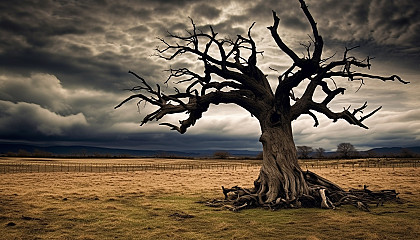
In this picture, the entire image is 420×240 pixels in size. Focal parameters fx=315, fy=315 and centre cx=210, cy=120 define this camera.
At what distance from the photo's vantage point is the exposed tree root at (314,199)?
15.0m

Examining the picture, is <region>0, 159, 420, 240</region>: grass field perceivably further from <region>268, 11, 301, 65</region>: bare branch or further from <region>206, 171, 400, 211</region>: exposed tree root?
<region>268, 11, 301, 65</region>: bare branch

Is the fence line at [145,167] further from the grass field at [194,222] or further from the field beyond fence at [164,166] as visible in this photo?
the grass field at [194,222]

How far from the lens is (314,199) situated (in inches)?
604

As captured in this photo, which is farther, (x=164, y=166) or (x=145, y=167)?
(x=164, y=166)

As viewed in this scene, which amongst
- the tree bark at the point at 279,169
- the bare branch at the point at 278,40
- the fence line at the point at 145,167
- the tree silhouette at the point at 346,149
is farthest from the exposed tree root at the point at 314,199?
the tree silhouette at the point at 346,149

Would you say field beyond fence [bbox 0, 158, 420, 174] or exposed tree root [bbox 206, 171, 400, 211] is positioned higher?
exposed tree root [bbox 206, 171, 400, 211]

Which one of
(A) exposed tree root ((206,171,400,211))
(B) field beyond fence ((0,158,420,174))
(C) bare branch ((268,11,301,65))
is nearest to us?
(C) bare branch ((268,11,301,65))

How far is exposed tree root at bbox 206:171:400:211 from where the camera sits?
14992 mm

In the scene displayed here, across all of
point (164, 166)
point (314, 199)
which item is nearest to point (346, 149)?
point (164, 166)

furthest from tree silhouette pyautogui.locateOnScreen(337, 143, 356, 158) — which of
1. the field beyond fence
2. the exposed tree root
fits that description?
the exposed tree root

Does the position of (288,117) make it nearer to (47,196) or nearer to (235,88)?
(235,88)

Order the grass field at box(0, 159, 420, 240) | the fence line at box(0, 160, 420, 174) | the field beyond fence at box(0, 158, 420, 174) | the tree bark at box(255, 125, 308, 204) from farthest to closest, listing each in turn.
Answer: the field beyond fence at box(0, 158, 420, 174), the fence line at box(0, 160, 420, 174), the tree bark at box(255, 125, 308, 204), the grass field at box(0, 159, 420, 240)

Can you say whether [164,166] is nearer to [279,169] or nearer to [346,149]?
[279,169]

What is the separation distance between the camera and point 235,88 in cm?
1777
